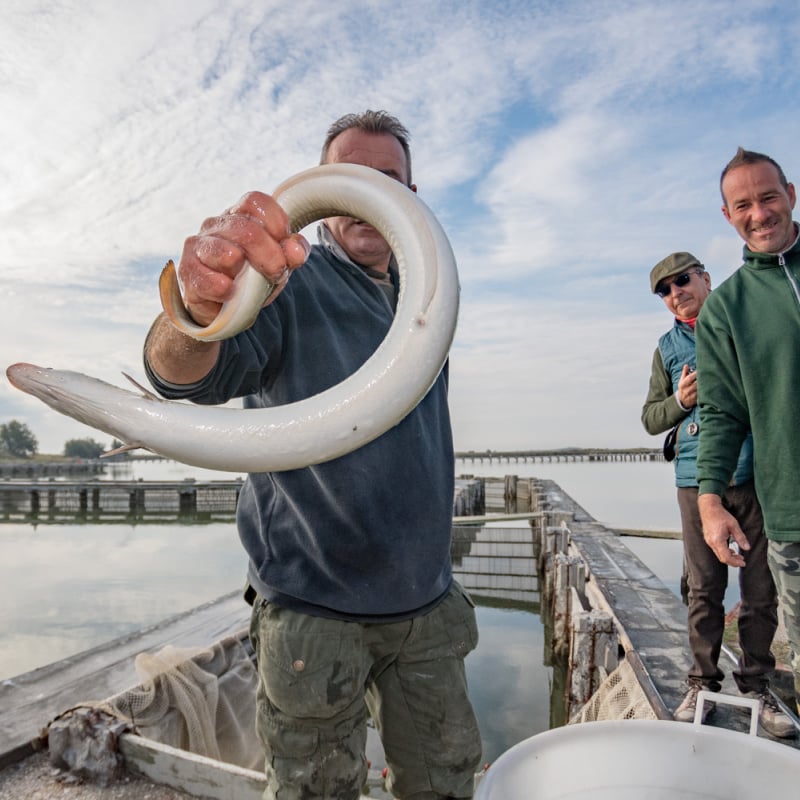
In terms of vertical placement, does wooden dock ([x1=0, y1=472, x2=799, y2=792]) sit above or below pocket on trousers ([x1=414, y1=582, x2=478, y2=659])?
below

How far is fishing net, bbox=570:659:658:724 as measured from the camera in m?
4.05

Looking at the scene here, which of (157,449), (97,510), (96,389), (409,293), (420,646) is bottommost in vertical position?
(97,510)

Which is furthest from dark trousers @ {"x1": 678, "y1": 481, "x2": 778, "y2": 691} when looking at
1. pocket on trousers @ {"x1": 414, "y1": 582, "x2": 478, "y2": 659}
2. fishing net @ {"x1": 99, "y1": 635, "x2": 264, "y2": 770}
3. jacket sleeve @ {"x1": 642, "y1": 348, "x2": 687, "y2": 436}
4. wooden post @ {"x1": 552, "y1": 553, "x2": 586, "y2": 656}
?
wooden post @ {"x1": 552, "y1": 553, "x2": 586, "y2": 656}

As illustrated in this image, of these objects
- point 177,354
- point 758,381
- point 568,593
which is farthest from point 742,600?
point 568,593

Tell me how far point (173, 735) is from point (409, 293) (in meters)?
4.31

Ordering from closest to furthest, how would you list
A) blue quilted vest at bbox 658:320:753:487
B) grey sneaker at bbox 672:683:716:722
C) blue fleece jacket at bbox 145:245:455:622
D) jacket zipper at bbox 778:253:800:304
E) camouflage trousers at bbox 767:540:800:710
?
1. blue fleece jacket at bbox 145:245:455:622
2. camouflage trousers at bbox 767:540:800:710
3. jacket zipper at bbox 778:253:800:304
4. grey sneaker at bbox 672:683:716:722
5. blue quilted vest at bbox 658:320:753:487

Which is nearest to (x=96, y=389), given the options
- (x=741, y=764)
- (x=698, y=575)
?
(x=741, y=764)

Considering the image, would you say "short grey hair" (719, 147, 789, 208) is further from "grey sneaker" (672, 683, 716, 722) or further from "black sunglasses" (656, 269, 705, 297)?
"grey sneaker" (672, 683, 716, 722)

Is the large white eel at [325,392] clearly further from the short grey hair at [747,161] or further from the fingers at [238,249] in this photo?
the short grey hair at [747,161]

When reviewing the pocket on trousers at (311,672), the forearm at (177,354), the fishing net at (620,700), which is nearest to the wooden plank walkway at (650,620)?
the fishing net at (620,700)

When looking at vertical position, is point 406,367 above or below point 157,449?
above

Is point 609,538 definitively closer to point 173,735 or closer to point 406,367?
point 173,735

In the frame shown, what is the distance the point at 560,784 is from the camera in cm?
172

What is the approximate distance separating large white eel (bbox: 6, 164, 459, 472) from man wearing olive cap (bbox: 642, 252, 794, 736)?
264cm
